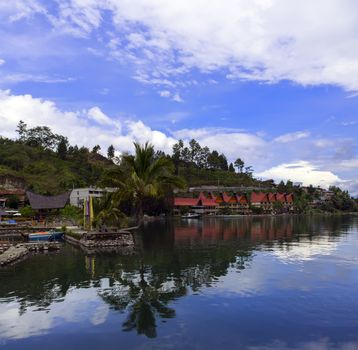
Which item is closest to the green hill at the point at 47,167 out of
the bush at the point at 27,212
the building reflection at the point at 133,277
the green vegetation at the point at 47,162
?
the green vegetation at the point at 47,162

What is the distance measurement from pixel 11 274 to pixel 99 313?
1010 cm

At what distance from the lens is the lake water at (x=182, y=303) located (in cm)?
1151

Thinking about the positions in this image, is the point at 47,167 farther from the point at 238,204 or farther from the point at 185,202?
the point at 238,204

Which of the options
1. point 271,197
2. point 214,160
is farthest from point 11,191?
point 214,160

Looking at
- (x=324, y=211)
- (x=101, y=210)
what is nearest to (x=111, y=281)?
(x=101, y=210)

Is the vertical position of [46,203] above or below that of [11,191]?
below

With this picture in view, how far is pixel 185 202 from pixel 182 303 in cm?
10437

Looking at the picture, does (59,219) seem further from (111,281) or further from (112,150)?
(112,150)

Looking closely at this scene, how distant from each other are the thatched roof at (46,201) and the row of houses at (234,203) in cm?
4593

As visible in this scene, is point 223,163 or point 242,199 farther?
point 223,163

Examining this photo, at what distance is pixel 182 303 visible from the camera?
1508 centimetres

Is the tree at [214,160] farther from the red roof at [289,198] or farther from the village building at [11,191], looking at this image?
the village building at [11,191]

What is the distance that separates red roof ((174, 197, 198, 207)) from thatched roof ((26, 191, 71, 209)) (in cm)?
4821

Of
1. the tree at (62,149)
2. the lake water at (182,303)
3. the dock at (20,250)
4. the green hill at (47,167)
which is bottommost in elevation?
the lake water at (182,303)
